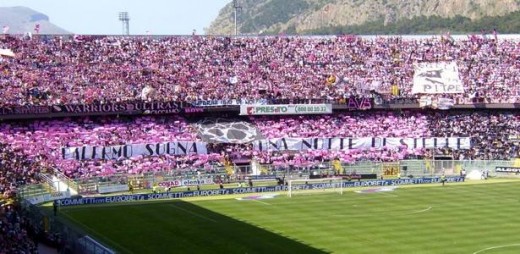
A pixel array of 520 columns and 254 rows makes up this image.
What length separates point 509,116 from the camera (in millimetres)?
88938

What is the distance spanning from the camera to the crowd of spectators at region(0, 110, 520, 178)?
240ft

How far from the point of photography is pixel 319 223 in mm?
48938

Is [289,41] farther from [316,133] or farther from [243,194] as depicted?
[243,194]

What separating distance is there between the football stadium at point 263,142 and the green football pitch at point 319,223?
19 centimetres

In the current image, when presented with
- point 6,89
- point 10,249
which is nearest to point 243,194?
point 6,89

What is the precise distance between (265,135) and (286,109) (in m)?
3.91

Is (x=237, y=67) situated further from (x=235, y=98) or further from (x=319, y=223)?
(x=319, y=223)

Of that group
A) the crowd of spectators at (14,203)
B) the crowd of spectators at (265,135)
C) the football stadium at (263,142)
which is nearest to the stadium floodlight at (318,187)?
the football stadium at (263,142)

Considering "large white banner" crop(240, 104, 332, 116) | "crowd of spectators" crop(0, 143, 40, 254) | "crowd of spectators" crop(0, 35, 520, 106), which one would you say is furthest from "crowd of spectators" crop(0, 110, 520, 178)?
"crowd of spectators" crop(0, 143, 40, 254)

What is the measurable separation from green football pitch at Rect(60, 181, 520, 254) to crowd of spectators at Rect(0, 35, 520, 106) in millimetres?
24041

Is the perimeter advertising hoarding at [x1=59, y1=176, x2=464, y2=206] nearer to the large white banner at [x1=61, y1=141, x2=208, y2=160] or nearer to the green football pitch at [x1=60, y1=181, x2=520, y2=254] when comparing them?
the green football pitch at [x1=60, y1=181, x2=520, y2=254]

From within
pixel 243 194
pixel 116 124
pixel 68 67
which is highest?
pixel 68 67

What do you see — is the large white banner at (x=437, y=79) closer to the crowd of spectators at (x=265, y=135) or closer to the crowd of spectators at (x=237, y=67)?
the crowd of spectators at (x=237, y=67)

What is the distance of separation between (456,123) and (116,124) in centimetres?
3610
